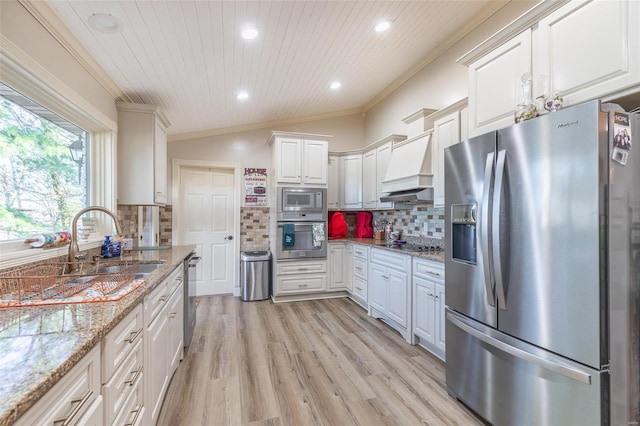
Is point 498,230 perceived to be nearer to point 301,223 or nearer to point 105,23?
point 105,23

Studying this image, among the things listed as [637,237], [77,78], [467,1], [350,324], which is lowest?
[350,324]

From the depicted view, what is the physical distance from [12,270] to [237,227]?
314 cm

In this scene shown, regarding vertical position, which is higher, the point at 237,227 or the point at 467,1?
the point at 467,1

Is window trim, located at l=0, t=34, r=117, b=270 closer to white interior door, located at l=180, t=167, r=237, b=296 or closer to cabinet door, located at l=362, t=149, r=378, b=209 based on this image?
white interior door, located at l=180, t=167, r=237, b=296

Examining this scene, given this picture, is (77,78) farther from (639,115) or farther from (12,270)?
(639,115)

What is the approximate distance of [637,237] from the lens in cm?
124

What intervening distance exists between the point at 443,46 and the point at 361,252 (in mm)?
2605

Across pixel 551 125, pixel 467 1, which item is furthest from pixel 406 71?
pixel 551 125

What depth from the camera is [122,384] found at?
1.14 metres

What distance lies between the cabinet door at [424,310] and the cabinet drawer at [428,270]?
53 millimetres

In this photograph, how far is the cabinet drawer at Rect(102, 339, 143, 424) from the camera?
3.29ft

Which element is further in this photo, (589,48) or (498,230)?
(498,230)

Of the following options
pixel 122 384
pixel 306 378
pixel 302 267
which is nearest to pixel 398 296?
pixel 306 378

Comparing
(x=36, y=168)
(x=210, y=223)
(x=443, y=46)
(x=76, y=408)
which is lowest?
(x=76, y=408)
